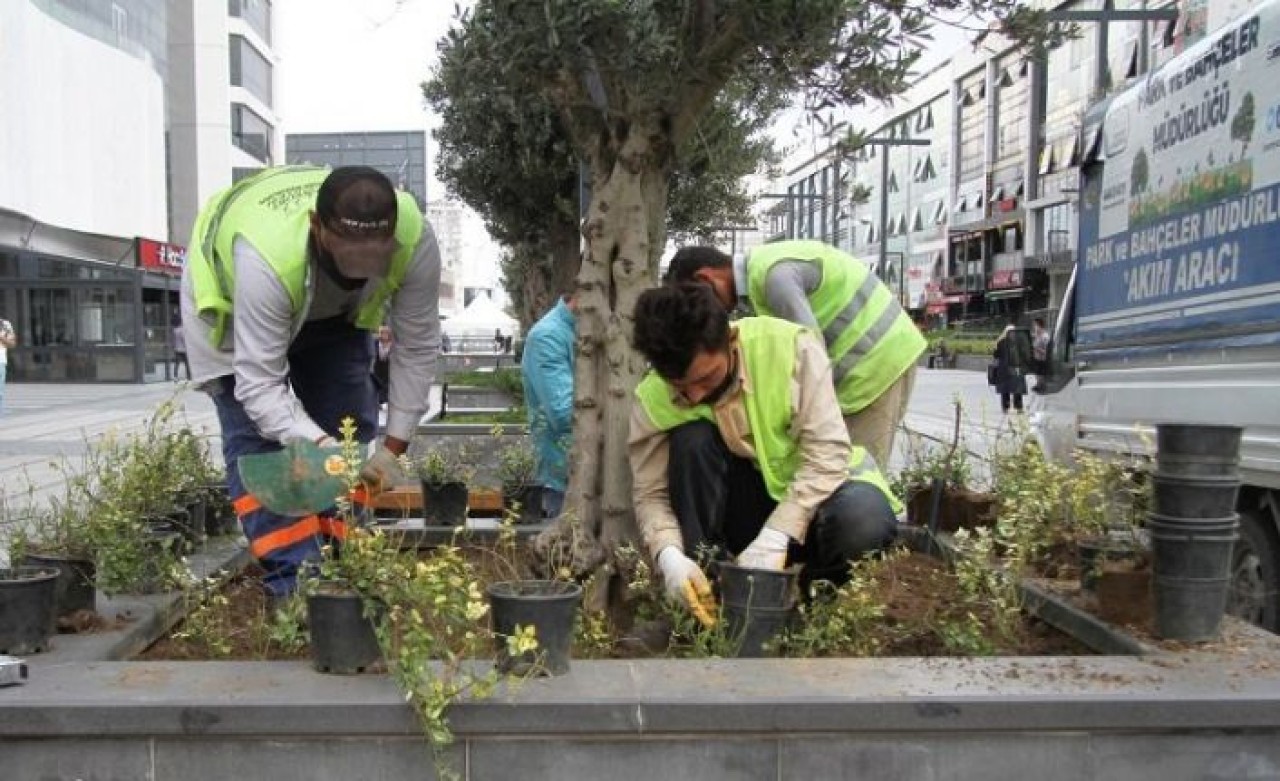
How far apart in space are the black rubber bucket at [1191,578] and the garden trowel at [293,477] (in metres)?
2.01

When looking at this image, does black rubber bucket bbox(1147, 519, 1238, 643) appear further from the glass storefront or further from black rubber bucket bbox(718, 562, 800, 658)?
the glass storefront

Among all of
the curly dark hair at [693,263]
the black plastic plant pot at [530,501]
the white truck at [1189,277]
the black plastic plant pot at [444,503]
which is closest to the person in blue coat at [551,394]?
the black plastic plant pot at [530,501]

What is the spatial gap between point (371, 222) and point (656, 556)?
3.78 ft

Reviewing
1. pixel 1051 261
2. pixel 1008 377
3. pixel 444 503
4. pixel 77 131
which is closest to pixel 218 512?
pixel 444 503

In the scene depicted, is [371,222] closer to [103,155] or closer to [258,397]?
[258,397]

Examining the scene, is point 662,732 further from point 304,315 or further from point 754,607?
point 304,315

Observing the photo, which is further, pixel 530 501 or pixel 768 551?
pixel 530 501

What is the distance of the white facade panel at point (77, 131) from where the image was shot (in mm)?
21672

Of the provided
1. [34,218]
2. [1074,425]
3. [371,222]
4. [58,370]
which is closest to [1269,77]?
[1074,425]

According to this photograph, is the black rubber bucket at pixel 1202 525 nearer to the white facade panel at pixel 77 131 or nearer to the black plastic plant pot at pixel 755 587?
the black plastic plant pot at pixel 755 587

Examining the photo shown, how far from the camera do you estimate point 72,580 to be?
295 centimetres

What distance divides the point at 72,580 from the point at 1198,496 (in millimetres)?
2885

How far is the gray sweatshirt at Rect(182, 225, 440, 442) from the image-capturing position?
281cm

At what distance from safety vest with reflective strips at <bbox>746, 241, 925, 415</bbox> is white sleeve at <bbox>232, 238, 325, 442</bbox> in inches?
70.2
